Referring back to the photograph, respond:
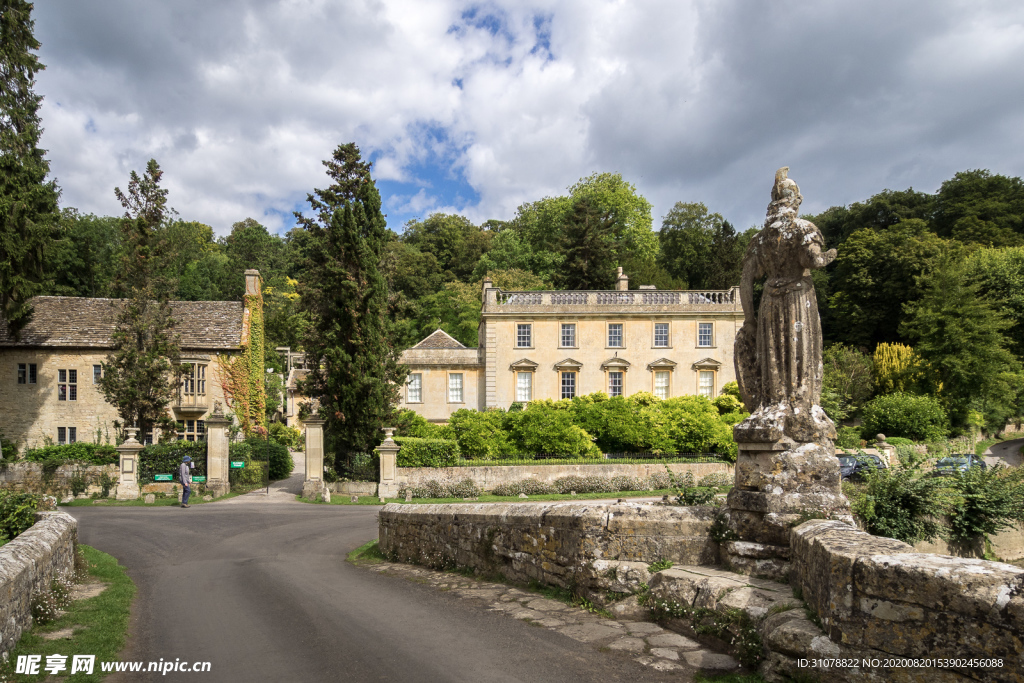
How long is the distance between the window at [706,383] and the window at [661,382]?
1.89 m

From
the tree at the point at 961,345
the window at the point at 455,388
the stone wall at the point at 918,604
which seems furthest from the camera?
the window at the point at 455,388

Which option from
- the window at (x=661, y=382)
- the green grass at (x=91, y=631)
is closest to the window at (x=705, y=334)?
the window at (x=661, y=382)

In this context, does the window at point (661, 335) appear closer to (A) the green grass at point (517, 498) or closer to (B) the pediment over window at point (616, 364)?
(B) the pediment over window at point (616, 364)

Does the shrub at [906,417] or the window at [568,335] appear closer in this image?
the shrub at [906,417]

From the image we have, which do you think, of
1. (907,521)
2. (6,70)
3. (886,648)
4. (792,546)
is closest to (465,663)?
(792,546)

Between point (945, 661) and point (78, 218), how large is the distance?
64.5 meters

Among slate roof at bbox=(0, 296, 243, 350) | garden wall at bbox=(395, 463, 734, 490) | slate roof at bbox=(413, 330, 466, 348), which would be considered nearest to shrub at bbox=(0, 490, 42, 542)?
garden wall at bbox=(395, 463, 734, 490)

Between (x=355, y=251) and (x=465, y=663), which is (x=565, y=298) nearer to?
(x=355, y=251)

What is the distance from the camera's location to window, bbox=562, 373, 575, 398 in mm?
38562

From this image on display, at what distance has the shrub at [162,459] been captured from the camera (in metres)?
26.2

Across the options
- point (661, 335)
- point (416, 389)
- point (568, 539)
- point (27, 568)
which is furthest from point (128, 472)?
point (661, 335)

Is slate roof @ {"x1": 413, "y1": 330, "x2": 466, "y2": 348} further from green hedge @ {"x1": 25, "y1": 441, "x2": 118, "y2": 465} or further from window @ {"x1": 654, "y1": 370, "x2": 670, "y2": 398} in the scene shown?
green hedge @ {"x1": 25, "y1": 441, "x2": 118, "y2": 465}

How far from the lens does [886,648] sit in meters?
4.01

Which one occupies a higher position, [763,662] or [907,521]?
[907,521]
